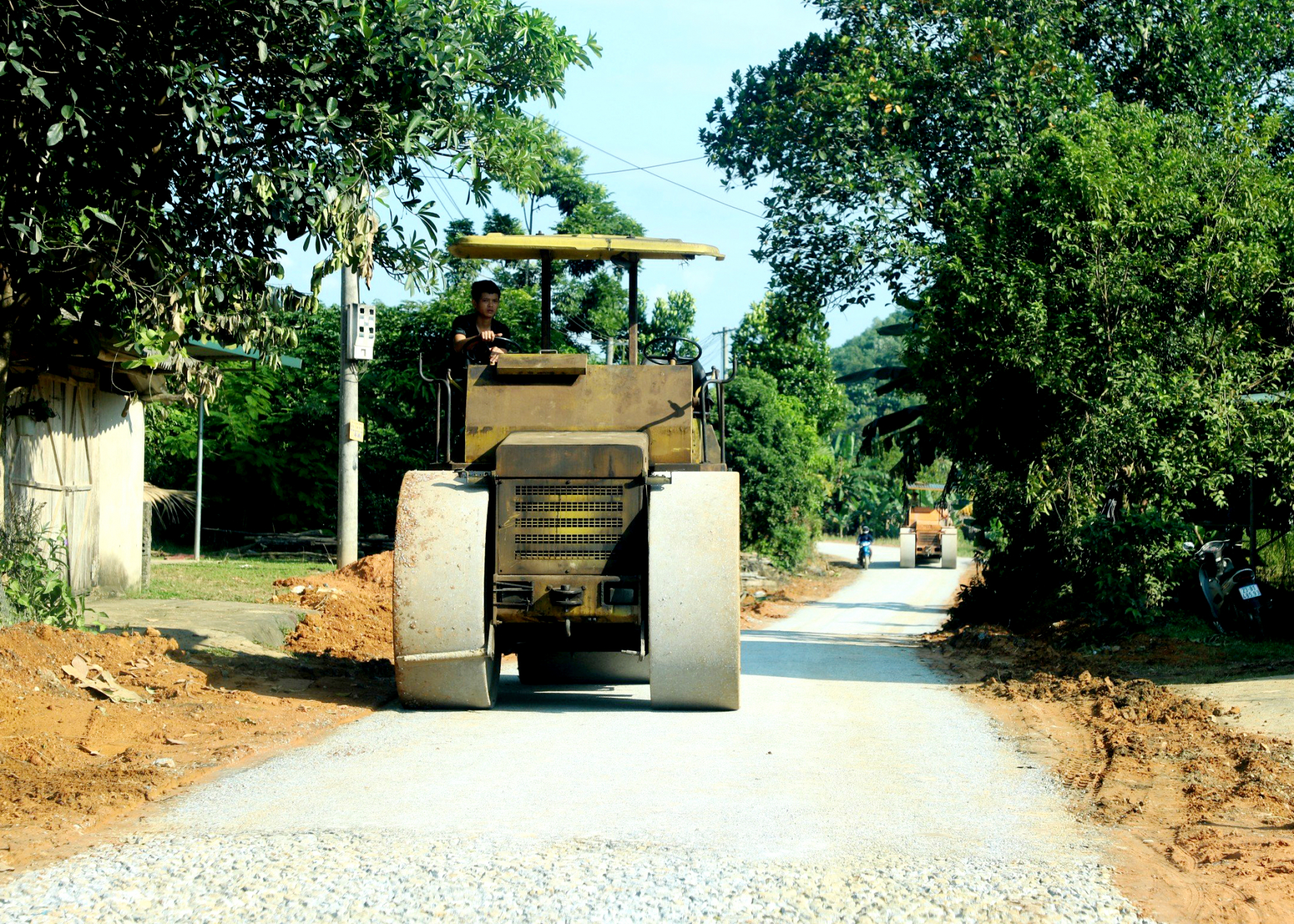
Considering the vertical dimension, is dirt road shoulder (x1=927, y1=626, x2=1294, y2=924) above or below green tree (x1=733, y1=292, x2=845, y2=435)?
below

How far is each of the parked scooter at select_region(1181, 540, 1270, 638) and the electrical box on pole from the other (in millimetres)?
10237

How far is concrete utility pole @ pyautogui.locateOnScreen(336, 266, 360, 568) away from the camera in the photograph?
56.4 feet

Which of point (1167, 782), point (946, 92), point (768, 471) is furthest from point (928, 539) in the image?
point (1167, 782)

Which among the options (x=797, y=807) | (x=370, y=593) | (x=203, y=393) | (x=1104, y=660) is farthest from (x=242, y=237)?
(x=1104, y=660)

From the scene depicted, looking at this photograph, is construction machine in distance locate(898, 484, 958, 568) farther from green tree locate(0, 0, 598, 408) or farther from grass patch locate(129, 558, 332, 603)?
green tree locate(0, 0, 598, 408)

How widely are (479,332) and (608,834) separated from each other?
548 cm

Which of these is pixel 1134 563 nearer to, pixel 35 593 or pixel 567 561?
pixel 567 561

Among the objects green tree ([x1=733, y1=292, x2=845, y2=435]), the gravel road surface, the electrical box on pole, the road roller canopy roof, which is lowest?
the gravel road surface

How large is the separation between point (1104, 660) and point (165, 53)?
9980 mm

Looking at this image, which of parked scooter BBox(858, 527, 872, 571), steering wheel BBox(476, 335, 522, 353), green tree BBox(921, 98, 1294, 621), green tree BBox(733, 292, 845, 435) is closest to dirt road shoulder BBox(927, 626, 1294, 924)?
green tree BBox(921, 98, 1294, 621)

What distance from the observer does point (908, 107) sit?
1891 centimetres

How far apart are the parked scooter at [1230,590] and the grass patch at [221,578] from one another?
1047 cm

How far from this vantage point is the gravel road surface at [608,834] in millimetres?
4418

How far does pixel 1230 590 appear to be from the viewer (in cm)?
1337
